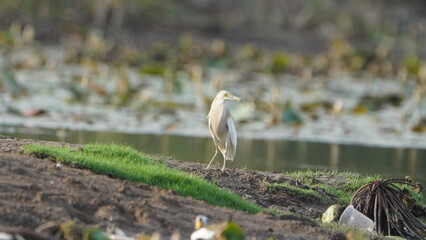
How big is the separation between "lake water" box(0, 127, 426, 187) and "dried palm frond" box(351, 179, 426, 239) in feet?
13.1

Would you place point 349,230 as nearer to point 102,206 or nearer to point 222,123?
point 222,123

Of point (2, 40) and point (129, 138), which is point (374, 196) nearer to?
point (129, 138)

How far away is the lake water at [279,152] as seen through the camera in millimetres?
13508

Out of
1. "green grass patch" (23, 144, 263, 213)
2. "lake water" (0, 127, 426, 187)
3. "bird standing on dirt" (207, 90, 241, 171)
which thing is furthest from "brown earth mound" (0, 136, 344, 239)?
"lake water" (0, 127, 426, 187)

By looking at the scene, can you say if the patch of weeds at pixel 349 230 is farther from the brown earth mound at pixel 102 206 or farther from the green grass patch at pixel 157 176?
the green grass patch at pixel 157 176

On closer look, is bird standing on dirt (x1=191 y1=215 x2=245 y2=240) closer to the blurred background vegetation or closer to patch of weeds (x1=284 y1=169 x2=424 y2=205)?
patch of weeds (x1=284 y1=169 x2=424 y2=205)

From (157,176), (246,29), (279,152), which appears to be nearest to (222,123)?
(157,176)

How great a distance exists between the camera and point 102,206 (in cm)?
691

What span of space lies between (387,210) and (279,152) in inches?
253

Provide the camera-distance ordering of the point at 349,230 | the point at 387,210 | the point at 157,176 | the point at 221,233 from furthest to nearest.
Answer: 1. the point at 387,210
2. the point at 157,176
3. the point at 349,230
4. the point at 221,233

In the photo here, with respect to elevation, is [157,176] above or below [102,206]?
above

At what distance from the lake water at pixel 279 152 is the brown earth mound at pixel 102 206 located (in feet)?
17.2

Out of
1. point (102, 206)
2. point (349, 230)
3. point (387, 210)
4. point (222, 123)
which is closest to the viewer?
point (102, 206)

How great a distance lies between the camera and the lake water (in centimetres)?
1351
